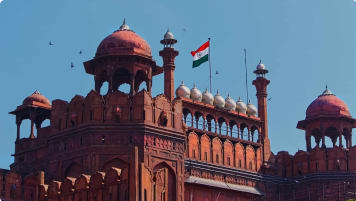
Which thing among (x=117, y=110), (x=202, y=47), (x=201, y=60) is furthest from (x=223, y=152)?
(x=117, y=110)

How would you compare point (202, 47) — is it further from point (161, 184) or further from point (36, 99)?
point (161, 184)

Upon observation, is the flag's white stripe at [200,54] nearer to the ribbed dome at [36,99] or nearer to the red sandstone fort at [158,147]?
the red sandstone fort at [158,147]

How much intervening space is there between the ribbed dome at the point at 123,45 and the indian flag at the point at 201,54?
7480 mm

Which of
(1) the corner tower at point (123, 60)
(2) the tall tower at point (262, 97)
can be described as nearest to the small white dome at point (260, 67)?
(2) the tall tower at point (262, 97)

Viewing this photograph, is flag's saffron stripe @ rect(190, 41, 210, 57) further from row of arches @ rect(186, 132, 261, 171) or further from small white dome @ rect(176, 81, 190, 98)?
row of arches @ rect(186, 132, 261, 171)

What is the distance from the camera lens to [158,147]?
49.7 m

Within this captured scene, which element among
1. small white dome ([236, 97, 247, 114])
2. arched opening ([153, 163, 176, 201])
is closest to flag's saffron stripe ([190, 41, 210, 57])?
small white dome ([236, 97, 247, 114])

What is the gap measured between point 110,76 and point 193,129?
7547 millimetres

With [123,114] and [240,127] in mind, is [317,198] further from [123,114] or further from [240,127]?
[123,114]

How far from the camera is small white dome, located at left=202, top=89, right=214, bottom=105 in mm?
59469

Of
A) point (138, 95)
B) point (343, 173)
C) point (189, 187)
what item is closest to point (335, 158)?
point (343, 173)

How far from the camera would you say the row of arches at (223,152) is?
55688 mm

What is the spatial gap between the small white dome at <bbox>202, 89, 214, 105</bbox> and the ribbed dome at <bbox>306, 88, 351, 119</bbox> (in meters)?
7.22

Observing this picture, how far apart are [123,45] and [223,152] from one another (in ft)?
33.2
